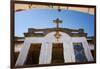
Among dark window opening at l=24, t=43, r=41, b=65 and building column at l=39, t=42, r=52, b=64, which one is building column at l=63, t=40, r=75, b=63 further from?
dark window opening at l=24, t=43, r=41, b=65

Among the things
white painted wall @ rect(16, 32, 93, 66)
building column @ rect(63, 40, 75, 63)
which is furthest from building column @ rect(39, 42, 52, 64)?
building column @ rect(63, 40, 75, 63)

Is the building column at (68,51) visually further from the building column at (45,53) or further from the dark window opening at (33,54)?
the dark window opening at (33,54)

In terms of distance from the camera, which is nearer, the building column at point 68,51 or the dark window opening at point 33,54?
the dark window opening at point 33,54

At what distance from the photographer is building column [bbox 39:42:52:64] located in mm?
1898

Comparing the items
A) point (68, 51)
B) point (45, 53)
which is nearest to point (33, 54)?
point (45, 53)

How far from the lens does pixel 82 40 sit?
2047 mm

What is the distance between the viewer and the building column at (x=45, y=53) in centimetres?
190

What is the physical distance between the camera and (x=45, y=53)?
1908 millimetres

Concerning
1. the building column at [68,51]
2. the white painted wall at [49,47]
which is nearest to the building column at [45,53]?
the white painted wall at [49,47]

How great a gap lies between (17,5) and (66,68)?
847 mm

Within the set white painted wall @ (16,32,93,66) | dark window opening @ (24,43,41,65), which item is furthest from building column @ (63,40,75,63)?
dark window opening @ (24,43,41,65)

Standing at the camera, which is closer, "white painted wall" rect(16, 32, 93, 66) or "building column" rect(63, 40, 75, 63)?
"white painted wall" rect(16, 32, 93, 66)

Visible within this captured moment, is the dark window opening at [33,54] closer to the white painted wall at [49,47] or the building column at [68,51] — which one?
the white painted wall at [49,47]

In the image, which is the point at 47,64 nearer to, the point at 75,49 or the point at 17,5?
the point at 75,49
